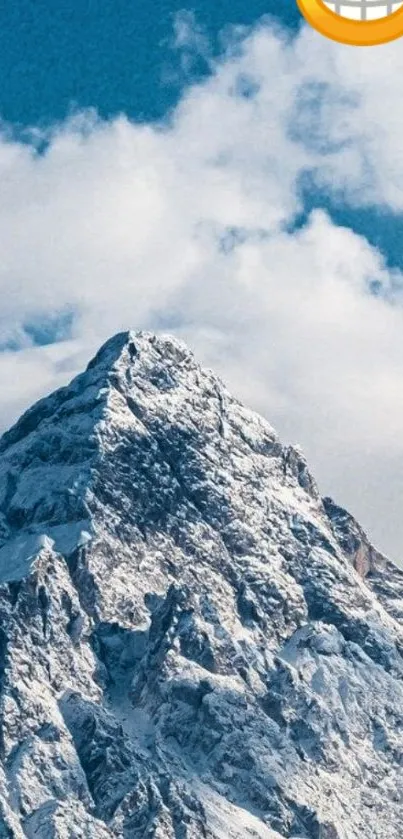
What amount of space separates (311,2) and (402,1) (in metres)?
0.92

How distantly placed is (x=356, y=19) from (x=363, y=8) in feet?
0.54

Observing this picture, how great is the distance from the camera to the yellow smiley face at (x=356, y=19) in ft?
66.3

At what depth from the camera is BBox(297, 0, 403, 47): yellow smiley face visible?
796 inches

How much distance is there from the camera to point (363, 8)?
20.3m

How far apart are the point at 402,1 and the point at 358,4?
454 mm

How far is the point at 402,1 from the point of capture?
66.2 ft

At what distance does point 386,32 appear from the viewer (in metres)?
20.2

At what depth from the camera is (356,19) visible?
67.2 feet

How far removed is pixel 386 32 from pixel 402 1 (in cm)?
34

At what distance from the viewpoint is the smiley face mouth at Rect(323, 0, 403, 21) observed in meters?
20.3

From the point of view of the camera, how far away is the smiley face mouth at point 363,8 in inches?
798

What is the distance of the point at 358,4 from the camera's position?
2031cm

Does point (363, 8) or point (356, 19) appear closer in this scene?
point (363, 8)
